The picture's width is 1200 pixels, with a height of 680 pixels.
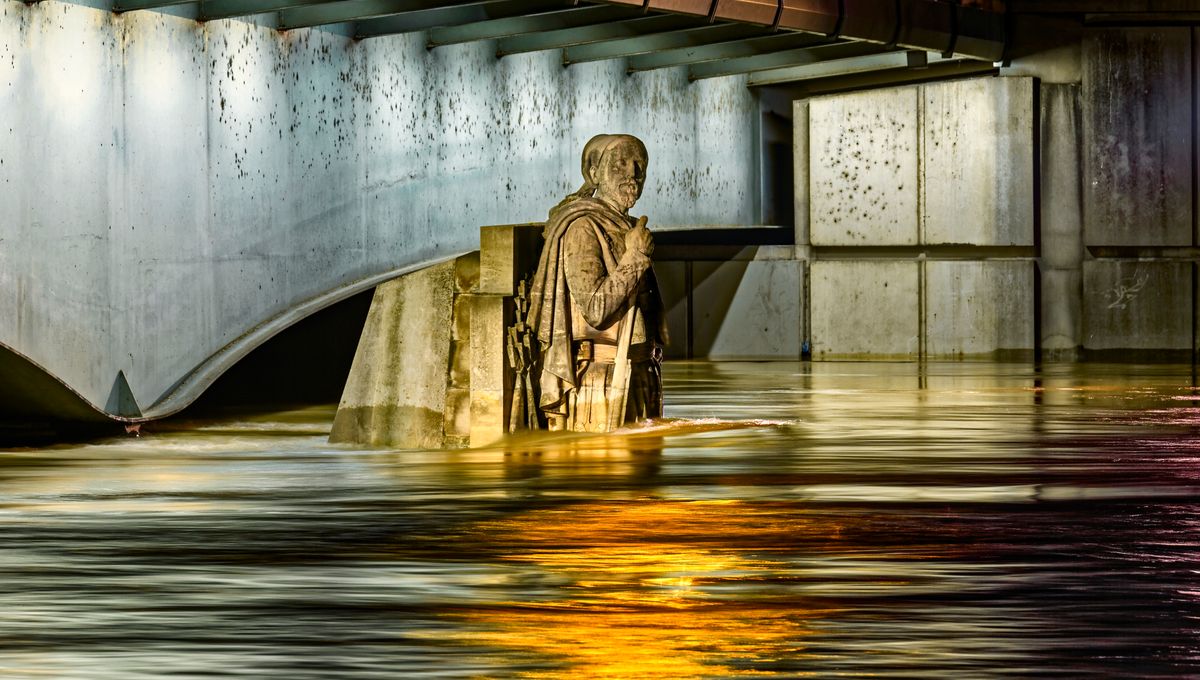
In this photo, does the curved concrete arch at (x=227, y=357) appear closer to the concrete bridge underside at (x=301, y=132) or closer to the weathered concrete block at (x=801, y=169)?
the concrete bridge underside at (x=301, y=132)

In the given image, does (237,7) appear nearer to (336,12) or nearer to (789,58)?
(336,12)

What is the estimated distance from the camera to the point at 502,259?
13305 mm

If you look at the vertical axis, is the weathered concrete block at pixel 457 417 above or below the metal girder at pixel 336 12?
below

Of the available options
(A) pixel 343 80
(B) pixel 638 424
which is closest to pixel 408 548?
(B) pixel 638 424

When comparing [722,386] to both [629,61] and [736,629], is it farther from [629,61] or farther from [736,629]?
[736,629]

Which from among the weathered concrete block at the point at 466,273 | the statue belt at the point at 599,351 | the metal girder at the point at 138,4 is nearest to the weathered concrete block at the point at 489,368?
the weathered concrete block at the point at 466,273

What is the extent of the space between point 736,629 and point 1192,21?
18289 millimetres

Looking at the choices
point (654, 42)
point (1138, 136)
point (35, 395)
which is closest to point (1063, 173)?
point (1138, 136)

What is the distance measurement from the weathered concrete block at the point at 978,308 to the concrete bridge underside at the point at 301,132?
7.33 feet

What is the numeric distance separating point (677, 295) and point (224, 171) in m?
9.67

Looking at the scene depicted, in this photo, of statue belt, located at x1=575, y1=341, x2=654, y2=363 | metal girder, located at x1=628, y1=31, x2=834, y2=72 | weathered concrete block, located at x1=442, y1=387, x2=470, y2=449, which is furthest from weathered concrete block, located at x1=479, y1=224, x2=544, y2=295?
metal girder, located at x1=628, y1=31, x2=834, y2=72

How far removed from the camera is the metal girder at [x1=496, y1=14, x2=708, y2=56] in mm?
20219

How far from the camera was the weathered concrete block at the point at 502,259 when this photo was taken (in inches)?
523

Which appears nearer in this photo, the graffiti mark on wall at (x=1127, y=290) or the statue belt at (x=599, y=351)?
the statue belt at (x=599, y=351)
